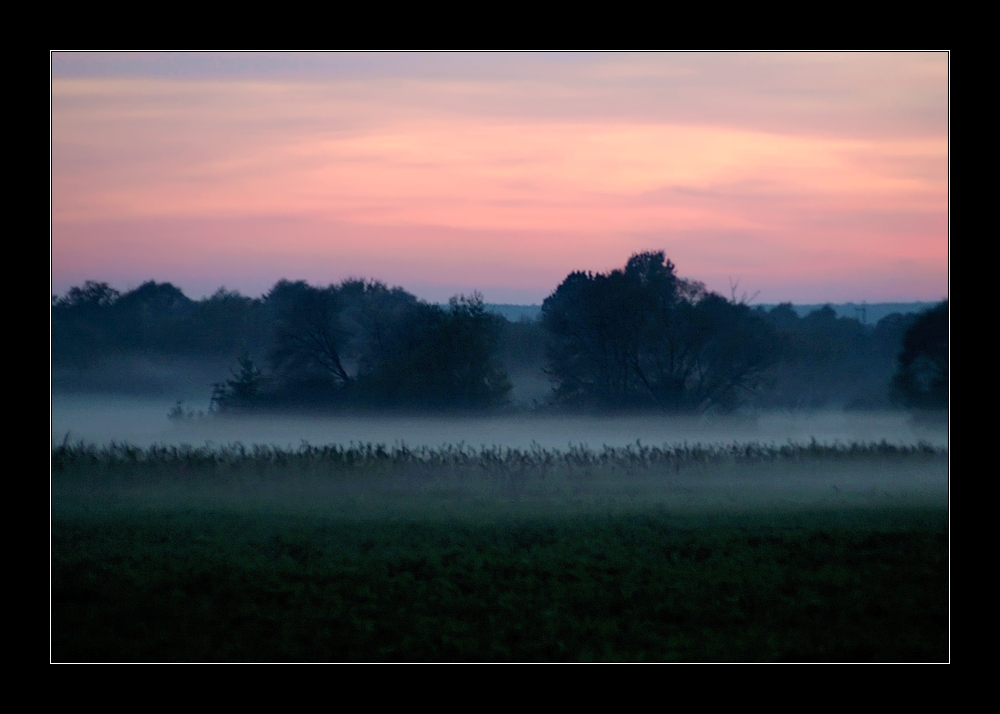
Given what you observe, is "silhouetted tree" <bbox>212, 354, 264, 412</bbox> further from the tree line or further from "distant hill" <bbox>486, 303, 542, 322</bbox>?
"distant hill" <bbox>486, 303, 542, 322</bbox>

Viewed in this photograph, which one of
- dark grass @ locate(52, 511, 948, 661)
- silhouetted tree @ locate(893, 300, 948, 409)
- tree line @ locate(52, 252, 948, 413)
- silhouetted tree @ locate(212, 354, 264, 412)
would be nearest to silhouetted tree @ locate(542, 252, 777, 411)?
tree line @ locate(52, 252, 948, 413)

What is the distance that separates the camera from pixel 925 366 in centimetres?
1060

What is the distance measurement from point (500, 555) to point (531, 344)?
3.88 m

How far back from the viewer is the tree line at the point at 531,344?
1105 centimetres

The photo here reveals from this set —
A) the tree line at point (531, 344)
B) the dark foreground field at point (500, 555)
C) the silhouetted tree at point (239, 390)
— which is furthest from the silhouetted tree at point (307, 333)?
the dark foreground field at point (500, 555)

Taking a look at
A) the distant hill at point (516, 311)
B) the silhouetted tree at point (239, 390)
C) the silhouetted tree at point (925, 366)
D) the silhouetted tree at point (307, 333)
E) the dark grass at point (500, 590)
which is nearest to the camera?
the dark grass at point (500, 590)

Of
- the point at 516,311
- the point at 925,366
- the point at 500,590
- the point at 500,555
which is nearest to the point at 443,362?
the point at 516,311

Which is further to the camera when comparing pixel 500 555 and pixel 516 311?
pixel 516 311

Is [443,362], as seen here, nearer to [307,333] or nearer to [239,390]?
[307,333]

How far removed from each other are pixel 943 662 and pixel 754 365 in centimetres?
536

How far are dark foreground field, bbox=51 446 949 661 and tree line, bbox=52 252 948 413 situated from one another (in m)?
0.71

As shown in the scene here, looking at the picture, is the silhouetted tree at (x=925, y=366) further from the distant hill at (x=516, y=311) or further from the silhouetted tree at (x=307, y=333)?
the silhouetted tree at (x=307, y=333)

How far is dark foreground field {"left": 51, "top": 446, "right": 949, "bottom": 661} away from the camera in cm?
640

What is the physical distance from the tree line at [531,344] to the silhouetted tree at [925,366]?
3.3 inches
